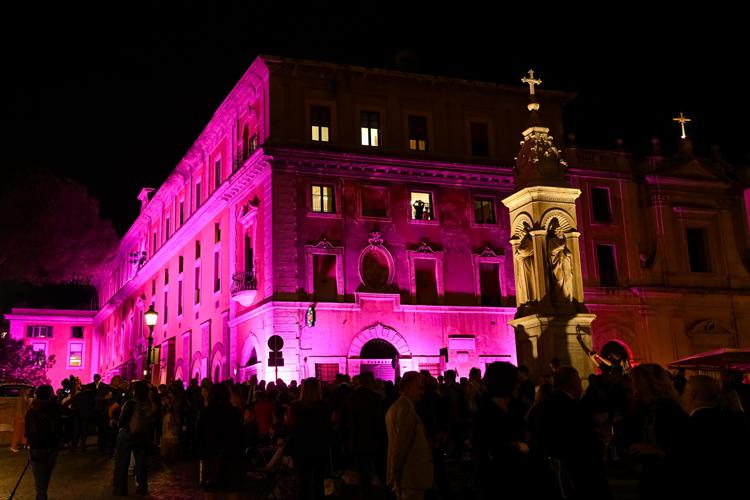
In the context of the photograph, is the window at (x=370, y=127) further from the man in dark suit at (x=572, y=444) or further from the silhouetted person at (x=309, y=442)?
the man in dark suit at (x=572, y=444)

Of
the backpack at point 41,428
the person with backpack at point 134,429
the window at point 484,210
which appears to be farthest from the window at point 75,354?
the backpack at point 41,428

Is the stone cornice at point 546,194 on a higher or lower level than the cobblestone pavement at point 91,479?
higher

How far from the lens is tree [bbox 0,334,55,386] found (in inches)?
1802

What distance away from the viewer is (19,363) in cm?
5428

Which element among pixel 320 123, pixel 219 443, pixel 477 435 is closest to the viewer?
pixel 477 435

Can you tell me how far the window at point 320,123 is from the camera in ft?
108

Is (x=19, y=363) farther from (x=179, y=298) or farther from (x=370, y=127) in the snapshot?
(x=370, y=127)

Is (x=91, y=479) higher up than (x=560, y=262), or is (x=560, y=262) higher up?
(x=560, y=262)

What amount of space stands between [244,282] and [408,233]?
702cm

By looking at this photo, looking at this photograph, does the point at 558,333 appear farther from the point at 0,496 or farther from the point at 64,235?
the point at 64,235

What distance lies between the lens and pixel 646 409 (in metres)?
8.26

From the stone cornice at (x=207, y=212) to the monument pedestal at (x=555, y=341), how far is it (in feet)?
51.0

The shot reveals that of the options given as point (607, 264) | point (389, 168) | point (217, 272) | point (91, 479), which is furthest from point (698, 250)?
point (91, 479)

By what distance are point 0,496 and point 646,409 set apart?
12.3 metres
